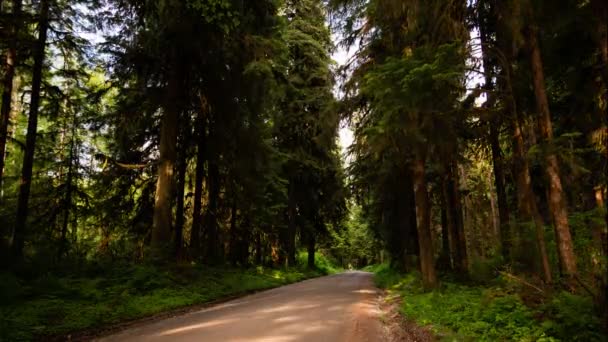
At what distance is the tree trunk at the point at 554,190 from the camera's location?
6727 millimetres

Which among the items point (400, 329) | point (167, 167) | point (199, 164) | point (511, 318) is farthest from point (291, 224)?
point (511, 318)

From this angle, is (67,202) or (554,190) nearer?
(554,190)

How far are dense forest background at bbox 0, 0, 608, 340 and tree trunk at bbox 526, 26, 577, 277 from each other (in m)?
0.03

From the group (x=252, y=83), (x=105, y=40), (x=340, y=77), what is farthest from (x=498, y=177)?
(x=105, y=40)

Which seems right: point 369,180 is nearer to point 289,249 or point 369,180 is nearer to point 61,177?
point 289,249

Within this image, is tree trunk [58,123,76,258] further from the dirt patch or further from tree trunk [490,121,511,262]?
tree trunk [490,121,511,262]

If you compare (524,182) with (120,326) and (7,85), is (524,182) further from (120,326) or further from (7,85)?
(7,85)

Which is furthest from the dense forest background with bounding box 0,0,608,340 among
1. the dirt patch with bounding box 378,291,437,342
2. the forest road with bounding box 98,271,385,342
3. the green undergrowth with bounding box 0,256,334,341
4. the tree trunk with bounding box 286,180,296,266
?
the tree trunk with bounding box 286,180,296,266

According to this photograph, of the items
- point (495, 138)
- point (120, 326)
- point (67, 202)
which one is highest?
point (495, 138)

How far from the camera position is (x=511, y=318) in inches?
242

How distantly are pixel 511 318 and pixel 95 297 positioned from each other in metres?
8.77

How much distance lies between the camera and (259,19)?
13953 millimetres

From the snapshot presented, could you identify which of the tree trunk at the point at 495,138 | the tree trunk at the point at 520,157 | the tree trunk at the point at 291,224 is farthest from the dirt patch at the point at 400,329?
the tree trunk at the point at 291,224

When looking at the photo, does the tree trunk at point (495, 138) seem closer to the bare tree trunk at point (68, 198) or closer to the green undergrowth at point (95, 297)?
the green undergrowth at point (95, 297)
